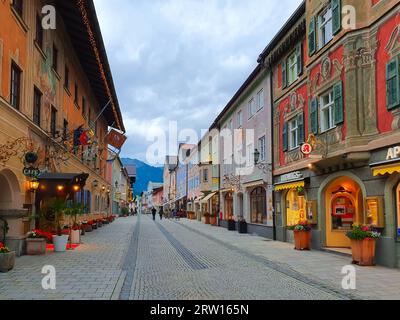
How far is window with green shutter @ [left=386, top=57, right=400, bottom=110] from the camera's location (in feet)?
41.8

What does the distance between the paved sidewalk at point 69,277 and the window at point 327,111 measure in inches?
355

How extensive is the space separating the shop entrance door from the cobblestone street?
155 centimetres

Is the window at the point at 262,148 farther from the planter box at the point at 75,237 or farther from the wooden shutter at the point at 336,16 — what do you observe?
the planter box at the point at 75,237

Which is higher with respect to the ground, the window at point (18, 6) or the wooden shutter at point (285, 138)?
the window at point (18, 6)

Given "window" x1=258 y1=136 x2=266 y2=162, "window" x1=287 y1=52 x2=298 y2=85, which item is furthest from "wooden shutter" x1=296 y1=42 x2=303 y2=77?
"window" x1=258 y1=136 x2=266 y2=162

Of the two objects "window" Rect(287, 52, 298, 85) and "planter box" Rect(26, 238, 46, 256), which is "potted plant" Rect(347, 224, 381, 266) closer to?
"window" Rect(287, 52, 298, 85)

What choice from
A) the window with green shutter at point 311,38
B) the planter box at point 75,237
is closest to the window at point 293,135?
the window with green shutter at point 311,38

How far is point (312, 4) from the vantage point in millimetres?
18375

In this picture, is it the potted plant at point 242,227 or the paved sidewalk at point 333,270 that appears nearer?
the paved sidewalk at point 333,270

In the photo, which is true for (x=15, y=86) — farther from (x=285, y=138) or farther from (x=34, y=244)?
(x=285, y=138)

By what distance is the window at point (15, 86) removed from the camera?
14.8 meters

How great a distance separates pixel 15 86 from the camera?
1512 cm
